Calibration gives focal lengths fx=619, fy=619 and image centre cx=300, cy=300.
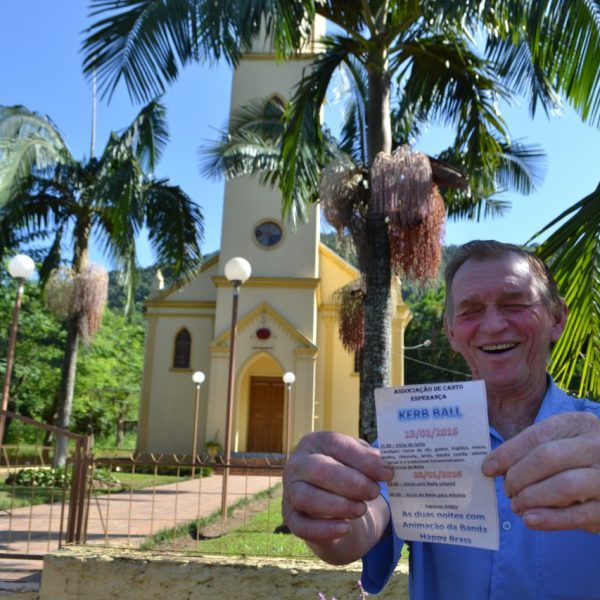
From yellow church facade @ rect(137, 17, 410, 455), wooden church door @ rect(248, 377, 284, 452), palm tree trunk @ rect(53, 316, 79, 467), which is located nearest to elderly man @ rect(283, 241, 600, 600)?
palm tree trunk @ rect(53, 316, 79, 467)

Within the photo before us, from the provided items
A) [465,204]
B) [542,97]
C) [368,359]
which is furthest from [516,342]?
[465,204]

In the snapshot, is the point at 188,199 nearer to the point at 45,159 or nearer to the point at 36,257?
the point at 45,159

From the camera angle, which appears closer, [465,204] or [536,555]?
[536,555]

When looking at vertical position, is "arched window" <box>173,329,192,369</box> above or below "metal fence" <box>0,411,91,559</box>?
above

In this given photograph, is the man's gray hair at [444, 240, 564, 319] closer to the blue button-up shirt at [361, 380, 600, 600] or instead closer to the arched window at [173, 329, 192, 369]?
the blue button-up shirt at [361, 380, 600, 600]

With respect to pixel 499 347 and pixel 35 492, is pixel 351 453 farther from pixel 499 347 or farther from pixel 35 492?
pixel 35 492

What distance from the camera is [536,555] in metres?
1.35

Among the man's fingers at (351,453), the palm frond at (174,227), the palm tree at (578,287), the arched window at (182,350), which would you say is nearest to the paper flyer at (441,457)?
the man's fingers at (351,453)

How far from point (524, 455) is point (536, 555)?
461 mm

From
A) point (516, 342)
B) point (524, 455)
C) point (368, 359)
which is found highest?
point (368, 359)

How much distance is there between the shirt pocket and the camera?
131cm

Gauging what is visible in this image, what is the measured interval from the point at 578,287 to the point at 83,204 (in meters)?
13.3

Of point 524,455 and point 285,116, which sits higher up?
point 285,116

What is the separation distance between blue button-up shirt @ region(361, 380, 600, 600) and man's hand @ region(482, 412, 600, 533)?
1.16 ft
